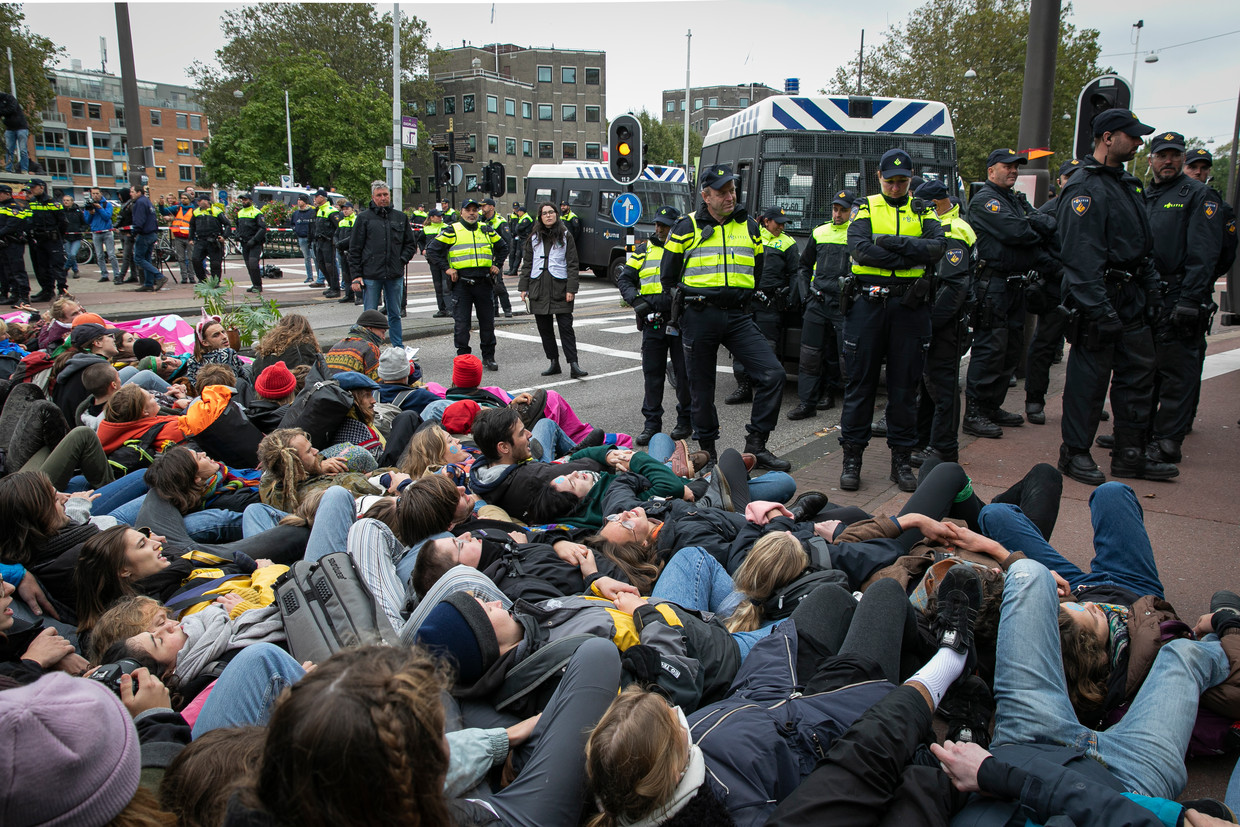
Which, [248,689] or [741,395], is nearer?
[248,689]

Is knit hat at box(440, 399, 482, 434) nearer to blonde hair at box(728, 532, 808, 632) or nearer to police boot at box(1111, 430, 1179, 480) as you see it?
blonde hair at box(728, 532, 808, 632)

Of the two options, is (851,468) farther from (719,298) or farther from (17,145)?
(17,145)

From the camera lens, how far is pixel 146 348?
688cm

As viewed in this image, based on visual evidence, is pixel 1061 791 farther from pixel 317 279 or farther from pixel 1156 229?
pixel 317 279

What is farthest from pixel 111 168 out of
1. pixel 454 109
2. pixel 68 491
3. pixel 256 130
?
pixel 68 491

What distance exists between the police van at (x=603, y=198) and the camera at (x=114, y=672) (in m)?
17.3

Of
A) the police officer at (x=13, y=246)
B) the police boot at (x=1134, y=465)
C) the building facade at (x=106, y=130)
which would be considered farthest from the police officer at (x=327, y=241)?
the building facade at (x=106, y=130)

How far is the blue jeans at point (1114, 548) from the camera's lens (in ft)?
11.7

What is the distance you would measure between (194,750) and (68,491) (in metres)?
3.72

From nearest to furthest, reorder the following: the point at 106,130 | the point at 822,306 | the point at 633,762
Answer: the point at 633,762, the point at 822,306, the point at 106,130

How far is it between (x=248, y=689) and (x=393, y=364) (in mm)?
4350

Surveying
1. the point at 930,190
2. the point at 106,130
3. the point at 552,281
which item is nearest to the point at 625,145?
the point at 552,281

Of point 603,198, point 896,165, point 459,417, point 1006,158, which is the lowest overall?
point 459,417

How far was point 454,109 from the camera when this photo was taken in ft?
243
